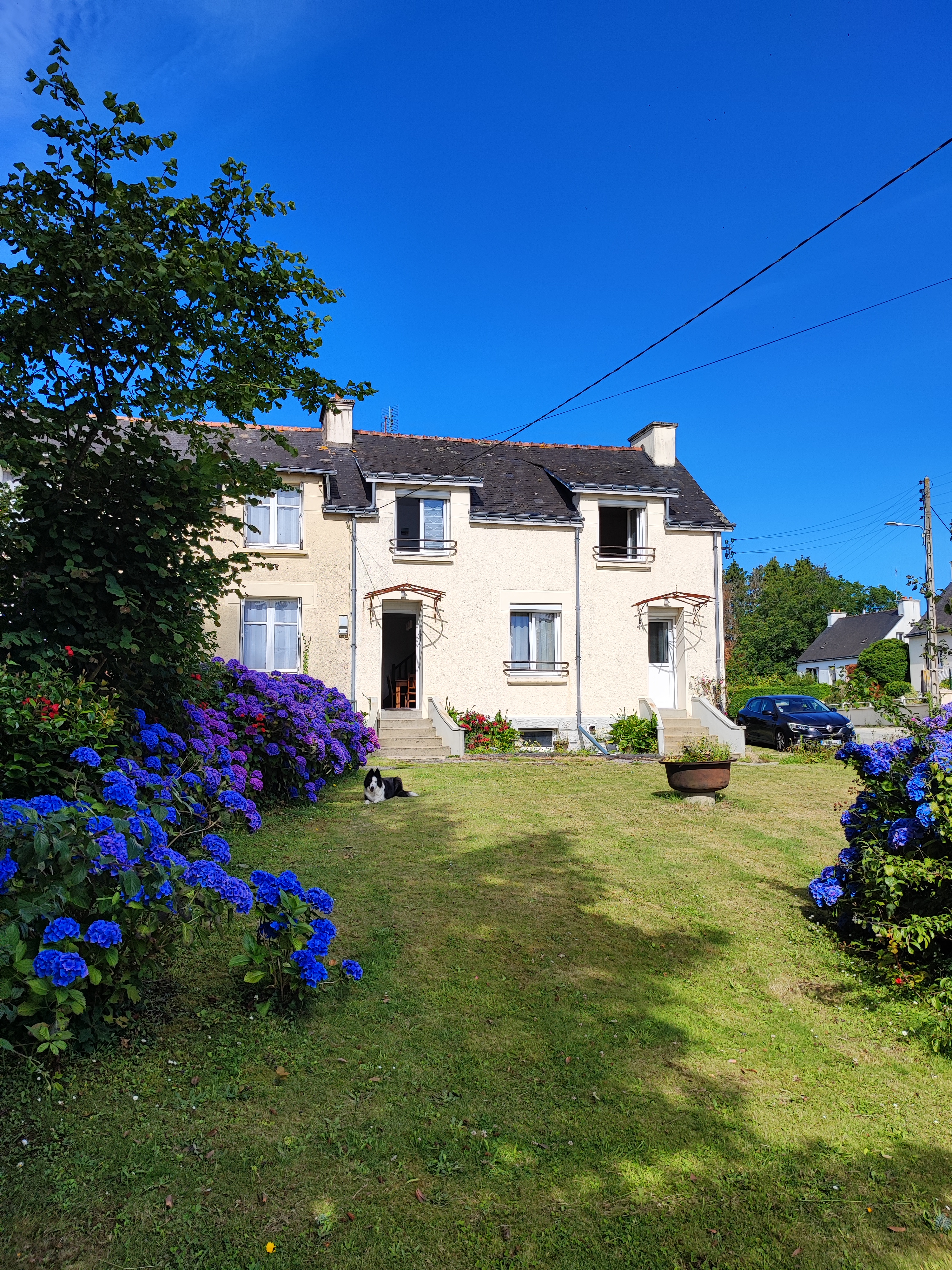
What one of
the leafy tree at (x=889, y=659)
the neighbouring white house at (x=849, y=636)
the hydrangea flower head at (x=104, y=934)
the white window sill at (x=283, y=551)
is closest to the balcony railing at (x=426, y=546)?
the white window sill at (x=283, y=551)

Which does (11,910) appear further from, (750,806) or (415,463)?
(415,463)

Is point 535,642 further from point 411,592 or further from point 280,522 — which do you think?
point 280,522

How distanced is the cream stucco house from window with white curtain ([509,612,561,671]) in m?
0.04

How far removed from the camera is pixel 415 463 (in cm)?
Answer: 1897

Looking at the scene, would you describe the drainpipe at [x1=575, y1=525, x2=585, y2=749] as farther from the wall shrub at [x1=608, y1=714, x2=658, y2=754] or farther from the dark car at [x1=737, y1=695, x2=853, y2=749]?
the dark car at [x1=737, y1=695, x2=853, y2=749]

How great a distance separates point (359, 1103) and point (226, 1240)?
2.76 feet

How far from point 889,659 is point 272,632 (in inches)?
1396

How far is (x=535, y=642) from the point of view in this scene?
18859 mm

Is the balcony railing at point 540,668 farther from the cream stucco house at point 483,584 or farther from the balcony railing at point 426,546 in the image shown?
the balcony railing at point 426,546

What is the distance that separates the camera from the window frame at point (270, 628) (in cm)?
1742

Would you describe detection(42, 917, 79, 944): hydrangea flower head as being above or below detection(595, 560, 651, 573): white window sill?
below

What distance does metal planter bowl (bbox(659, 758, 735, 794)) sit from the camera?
32.2 ft

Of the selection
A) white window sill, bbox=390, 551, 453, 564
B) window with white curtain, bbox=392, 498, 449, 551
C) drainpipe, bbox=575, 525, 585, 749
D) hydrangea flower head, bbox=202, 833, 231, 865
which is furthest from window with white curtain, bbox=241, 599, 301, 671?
hydrangea flower head, bbox=202, 833, 231, 865

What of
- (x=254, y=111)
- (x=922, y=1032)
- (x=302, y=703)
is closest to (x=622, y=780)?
(x=302, y=703)
